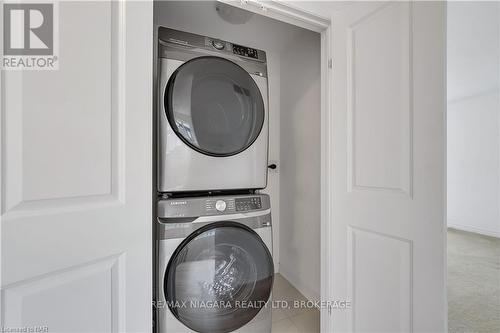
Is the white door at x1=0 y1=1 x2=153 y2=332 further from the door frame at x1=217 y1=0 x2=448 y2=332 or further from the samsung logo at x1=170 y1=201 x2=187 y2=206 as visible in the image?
the door frame at x1=217 y1=0 x2=448 y2=332

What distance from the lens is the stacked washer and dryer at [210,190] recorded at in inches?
45.1

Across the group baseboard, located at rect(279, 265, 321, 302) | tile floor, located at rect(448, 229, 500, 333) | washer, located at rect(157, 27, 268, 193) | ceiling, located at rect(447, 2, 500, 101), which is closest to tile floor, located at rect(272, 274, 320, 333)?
baseboard, located at rect(279, 265, 321, 302)

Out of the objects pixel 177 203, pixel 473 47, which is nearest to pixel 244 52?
pixel 177 203

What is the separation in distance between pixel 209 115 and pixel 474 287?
9.44ft

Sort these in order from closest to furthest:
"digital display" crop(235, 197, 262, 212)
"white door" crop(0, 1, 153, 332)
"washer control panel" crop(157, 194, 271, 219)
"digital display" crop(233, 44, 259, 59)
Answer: "white door" crop(0, 1, 153, 332), "washer control panel" crop(157, 194, 271, 219), "digital display" crop(235, 197, 262, 212), "digital display" crop(233, 44, 259, 59)

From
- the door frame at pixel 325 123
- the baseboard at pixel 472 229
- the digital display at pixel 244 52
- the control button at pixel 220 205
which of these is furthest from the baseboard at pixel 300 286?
the baseboard at pixel 472 229

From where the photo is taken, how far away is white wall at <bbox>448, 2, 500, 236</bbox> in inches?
116

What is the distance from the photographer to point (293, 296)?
1.99 meters

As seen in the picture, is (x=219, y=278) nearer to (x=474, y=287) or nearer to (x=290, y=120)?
(x=290, y=120)

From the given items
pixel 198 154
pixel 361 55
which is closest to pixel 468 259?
pixel 361 55

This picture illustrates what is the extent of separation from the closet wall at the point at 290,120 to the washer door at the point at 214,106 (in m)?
0.69

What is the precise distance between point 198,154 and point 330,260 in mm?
1017

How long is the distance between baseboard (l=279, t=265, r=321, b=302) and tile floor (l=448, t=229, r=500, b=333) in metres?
0.91

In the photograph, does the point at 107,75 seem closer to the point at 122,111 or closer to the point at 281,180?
the point at 122,111
